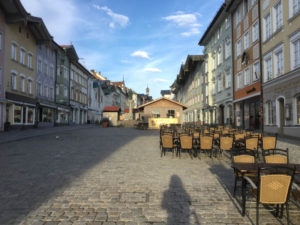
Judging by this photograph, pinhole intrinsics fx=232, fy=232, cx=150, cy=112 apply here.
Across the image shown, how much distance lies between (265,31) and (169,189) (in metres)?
18.0

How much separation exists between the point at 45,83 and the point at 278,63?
2733 cm

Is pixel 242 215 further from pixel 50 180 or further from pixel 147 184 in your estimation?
pixel 50 180

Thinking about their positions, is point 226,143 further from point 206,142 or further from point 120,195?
point 120,195

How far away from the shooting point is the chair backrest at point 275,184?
3.10 m

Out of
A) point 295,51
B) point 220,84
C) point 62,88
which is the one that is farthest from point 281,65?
point 62,88

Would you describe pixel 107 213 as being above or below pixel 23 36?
below

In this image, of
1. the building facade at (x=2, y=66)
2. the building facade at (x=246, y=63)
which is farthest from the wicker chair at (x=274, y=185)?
the building facade at (x=2, y=66)

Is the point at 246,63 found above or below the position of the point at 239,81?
above

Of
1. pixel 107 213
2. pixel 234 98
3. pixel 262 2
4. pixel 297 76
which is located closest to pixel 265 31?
pixel 262 2

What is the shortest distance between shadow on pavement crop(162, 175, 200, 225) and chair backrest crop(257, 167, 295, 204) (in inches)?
39.8

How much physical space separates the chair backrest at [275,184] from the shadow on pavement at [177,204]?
1.01 metres

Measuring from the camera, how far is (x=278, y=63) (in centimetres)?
1655

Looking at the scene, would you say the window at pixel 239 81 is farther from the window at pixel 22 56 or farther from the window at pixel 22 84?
the window at pixel 22 56

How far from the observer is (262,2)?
18656 millimetres
